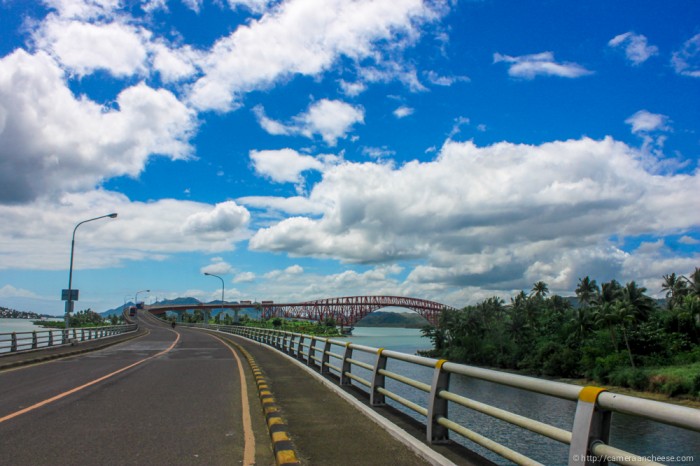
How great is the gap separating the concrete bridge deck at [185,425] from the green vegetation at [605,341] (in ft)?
200

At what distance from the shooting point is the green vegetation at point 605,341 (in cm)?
6862

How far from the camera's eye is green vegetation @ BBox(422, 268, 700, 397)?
225 ft

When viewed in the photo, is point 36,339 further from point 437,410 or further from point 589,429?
point 589,429

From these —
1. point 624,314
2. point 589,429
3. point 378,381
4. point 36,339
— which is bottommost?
point 624,314

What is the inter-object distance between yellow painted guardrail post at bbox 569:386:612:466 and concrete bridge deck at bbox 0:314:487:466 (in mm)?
1900

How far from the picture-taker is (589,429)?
3816 mm

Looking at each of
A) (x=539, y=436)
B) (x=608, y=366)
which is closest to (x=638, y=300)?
(x=608, y=366)

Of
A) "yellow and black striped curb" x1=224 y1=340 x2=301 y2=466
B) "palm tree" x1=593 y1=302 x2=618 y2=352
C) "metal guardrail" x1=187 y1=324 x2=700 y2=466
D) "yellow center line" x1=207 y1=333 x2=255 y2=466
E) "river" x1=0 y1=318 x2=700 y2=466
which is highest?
"metal guardrail" x1=187 y1=324 x2=700 y2=466

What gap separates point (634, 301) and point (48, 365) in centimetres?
8422

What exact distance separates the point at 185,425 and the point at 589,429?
6427 millimetres

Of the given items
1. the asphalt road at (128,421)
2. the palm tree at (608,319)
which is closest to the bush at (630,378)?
the palm tree at (608,319)

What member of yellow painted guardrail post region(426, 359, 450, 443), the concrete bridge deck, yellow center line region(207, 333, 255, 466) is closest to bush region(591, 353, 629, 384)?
the concrete bridge deck

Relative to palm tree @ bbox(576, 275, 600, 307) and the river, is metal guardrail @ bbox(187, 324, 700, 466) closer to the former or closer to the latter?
the river

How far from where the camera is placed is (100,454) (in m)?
6.48
